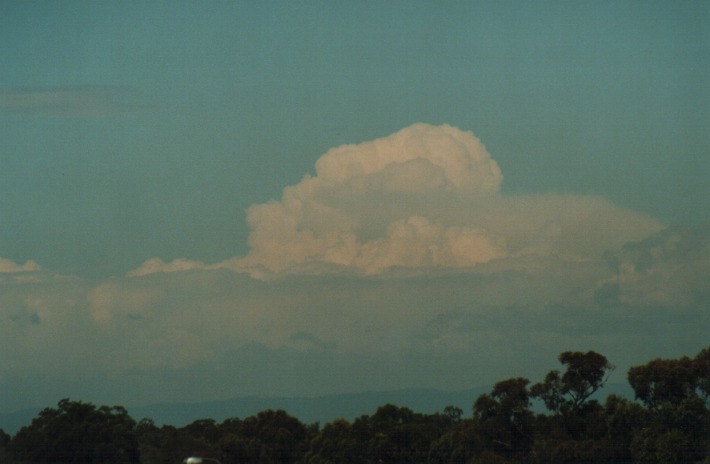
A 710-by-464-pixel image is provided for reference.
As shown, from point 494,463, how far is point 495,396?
27.6 ft

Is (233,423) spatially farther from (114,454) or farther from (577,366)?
(577,366)

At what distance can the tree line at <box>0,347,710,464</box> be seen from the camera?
7119 centimetres

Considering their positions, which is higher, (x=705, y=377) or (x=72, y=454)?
(x=705, y=377)

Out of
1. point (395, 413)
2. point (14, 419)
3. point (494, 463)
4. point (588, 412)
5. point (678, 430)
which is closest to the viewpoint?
point (678, 430)

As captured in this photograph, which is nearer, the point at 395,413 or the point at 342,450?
the point at 342,450

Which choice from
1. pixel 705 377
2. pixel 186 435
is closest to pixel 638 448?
pixel 705 377

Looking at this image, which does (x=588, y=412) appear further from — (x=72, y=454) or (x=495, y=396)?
(x=72, y=454)

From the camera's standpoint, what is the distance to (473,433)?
260 ft

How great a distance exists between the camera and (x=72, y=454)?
7131cm

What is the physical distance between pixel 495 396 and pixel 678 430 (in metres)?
15.7

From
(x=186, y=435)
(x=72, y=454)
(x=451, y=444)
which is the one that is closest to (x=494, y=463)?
(x=451, y=444)

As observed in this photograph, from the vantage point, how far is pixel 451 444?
3056 inches

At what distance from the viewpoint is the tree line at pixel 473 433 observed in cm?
7119

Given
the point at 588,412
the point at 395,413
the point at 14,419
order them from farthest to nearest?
the point at 14,419, the point at 395,413, the point at 588,412
